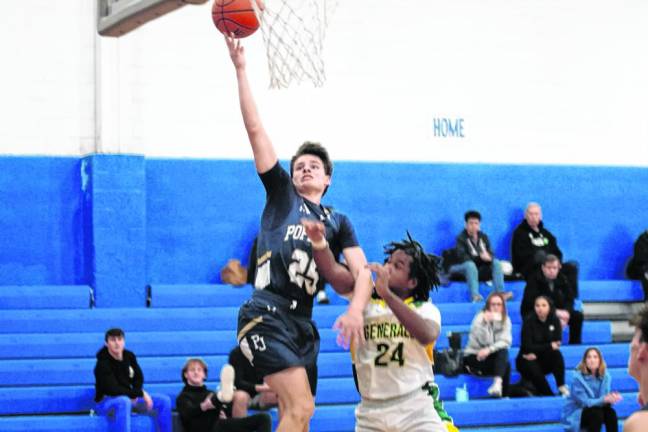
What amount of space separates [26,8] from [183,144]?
2.32 m

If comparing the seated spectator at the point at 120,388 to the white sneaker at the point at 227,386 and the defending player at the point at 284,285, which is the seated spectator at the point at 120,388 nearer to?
the white sneaker at the point at 227,386

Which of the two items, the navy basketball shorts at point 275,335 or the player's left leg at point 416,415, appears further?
the player's left leg at point 416,415

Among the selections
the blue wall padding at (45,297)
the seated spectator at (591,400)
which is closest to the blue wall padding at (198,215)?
the blue wall padding at (45,297)

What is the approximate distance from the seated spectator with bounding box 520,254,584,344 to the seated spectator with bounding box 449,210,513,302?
49 centimetres

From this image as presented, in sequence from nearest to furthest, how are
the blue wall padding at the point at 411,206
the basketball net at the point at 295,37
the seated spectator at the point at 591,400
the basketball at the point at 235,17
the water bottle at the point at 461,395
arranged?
the basketball at the point at 235,17 < the basketball net at the point at 295,37 < the seated spectator at the point at 591,400 < the water bottle at the point at 461,395 < the blue wall padding at the point at 411,206

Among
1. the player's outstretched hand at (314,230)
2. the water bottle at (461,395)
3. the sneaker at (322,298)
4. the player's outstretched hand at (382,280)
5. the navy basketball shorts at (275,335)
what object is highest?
the player's outstretched hand at (314,230)

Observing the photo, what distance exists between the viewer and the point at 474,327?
39.5ft

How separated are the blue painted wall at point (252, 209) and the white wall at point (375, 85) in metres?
0.23

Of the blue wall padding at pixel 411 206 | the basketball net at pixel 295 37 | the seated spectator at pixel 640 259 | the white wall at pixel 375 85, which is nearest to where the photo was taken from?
the basketball net at pixel 295 37

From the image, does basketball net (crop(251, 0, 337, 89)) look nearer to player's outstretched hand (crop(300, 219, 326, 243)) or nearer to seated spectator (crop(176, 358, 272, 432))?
seated spectator (crop(176, 358, 272, 432))

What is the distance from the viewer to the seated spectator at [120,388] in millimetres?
10242

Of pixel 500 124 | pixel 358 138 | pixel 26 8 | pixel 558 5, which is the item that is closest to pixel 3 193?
pixel 26 8

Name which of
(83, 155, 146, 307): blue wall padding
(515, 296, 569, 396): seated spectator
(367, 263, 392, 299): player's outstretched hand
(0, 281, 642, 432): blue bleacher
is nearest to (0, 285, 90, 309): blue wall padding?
(0, 281, 642, 432): blue bleacher

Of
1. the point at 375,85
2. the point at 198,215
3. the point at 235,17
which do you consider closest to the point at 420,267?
the point at 235,17
